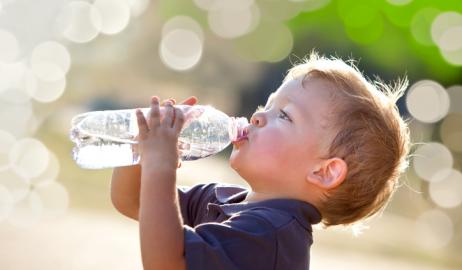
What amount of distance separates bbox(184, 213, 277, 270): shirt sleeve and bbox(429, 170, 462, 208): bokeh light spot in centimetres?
654

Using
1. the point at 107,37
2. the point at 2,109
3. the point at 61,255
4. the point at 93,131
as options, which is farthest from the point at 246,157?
the point at 107,37

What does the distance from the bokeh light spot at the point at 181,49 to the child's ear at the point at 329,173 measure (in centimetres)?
802

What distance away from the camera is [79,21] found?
9.77 metres

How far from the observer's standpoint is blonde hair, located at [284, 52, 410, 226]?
2.38m

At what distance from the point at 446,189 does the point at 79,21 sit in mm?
4474

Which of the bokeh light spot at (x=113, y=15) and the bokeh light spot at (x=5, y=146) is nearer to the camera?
the bokeh light spot at (x=5, y=146)

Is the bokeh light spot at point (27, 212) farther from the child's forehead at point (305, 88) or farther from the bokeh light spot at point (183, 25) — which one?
the bokeh light spot at point (183, 25)

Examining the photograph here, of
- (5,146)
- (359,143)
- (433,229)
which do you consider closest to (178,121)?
(359,143)

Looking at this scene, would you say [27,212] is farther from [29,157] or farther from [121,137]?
[121,137]

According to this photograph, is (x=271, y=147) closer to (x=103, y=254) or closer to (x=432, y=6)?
(x=103, y=254)

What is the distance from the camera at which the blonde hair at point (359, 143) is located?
7.79 ft

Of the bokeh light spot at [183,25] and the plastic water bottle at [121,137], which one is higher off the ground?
the bokeh light spot at [183,25]

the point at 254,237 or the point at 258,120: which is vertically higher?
the point at 258,120

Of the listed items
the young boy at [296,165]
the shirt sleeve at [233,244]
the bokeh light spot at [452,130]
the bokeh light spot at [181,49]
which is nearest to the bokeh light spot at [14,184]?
the bokeh light spot at [181,49]
